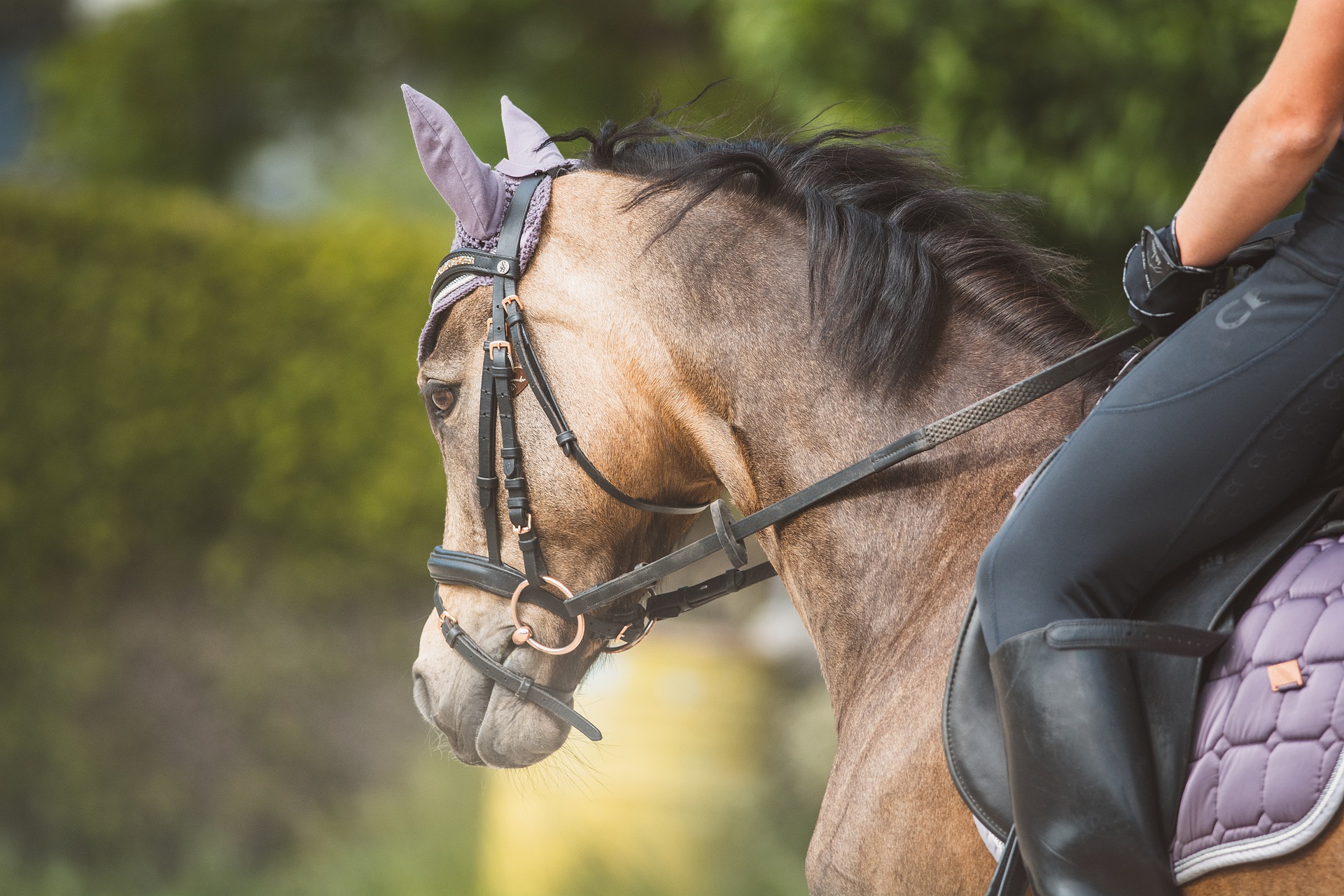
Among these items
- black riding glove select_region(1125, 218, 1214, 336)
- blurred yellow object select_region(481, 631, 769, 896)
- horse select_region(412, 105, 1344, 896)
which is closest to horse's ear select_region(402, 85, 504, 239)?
horse select_region(412, 105, 1344, 896)

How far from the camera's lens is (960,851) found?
5.00ft

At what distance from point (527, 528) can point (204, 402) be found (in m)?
4.93

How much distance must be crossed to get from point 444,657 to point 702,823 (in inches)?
139

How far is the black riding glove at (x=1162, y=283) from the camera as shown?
4.82ft

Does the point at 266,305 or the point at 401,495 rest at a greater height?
the point at 266,305

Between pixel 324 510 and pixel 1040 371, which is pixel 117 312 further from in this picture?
pixel 1040 371

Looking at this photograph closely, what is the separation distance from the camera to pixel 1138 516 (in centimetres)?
137

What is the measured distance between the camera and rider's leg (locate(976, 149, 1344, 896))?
1317 millimetres

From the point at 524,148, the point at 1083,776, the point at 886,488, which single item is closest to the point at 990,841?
the point at 1083,776

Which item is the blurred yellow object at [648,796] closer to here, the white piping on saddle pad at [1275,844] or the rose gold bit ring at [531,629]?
the rose gold bit ring at [531,629]

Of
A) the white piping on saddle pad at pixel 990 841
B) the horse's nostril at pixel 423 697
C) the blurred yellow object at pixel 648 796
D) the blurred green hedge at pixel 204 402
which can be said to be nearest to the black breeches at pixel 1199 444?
the white piping on saddle pad at pixel 990 841

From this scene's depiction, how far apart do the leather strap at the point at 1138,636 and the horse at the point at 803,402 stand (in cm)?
31

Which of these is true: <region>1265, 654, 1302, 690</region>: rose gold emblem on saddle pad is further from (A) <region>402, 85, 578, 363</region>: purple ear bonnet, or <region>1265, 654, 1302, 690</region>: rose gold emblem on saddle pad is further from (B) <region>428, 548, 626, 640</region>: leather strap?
(A) <region>402, 85, 578, 363</region>: purple ear bonnet

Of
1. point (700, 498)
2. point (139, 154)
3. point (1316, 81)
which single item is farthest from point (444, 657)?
point (139, 154)
